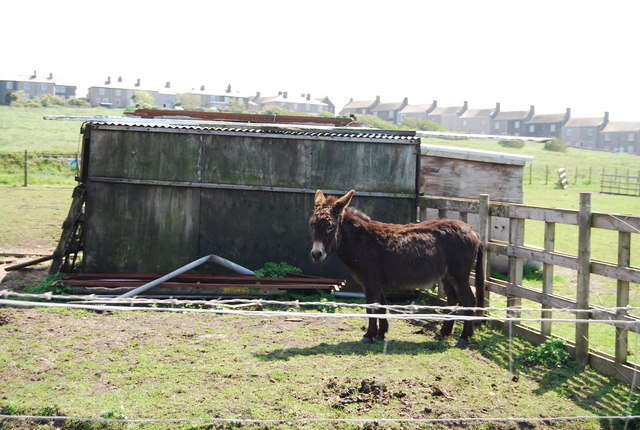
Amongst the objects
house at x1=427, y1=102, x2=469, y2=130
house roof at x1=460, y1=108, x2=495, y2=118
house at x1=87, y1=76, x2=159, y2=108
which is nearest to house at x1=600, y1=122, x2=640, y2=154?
house roof at x1=460, y1=108, x2=495, y2=118

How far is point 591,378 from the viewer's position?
6.46 meters

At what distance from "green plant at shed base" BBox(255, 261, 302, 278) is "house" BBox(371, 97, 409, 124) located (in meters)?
134

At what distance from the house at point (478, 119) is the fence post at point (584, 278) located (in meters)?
133

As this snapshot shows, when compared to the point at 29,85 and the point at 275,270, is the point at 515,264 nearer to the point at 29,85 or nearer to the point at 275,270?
the point at 275,270

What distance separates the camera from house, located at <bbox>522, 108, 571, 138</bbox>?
12619 centimetres

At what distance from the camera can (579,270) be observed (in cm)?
692

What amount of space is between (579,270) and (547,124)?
12988 cm

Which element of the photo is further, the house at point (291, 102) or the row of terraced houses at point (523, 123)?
the house at point (291, 102)

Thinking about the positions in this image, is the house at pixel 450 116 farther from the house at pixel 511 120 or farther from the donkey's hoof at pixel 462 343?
the donkey's hoof at pixel 462 343

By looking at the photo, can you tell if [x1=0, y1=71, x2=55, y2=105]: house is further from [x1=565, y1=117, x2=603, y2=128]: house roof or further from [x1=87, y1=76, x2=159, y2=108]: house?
[x1=565, y1=117, x2=603, y2=128]: house roof

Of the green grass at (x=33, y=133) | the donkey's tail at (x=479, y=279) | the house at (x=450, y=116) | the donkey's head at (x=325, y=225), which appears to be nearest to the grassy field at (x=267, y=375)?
the donkey's tail at (x=479, y=279)

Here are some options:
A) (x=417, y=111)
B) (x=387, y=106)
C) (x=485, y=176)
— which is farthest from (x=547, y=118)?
(x=485, y=176)

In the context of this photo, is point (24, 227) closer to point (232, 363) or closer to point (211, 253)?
point (211, 253)

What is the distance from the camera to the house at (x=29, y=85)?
4911 inches
